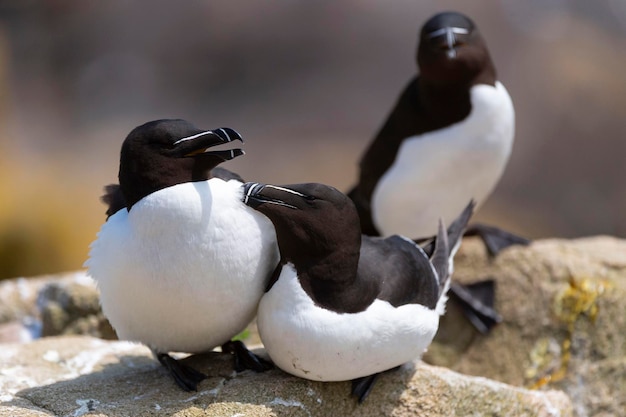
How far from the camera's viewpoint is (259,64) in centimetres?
1318

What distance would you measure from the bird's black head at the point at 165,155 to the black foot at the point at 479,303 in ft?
10.7

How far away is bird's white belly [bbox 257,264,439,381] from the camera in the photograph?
13.1 ft

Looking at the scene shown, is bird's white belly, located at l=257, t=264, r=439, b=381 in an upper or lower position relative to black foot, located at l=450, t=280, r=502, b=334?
upper

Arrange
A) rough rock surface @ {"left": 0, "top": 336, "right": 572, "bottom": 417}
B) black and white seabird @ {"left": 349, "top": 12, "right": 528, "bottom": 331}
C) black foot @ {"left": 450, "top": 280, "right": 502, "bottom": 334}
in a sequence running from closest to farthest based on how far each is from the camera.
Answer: rough rock surface @ {"left": 0, "top": 336, "right": 572, "bottom": 417} → black and white seabird @ {"left": 349, "top": 12, "right": 528, "bottom": 331} → black foot @ {"left": 450, "top": 280, "right": 502, "bottom": 334}

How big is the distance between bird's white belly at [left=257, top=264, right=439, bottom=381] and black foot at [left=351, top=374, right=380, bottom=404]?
0.17 metres

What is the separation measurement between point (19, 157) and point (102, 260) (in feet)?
30.7

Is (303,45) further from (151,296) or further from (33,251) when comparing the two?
(151,296)

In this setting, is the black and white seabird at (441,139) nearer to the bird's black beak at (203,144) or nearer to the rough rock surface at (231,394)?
the rough rock surface at (231,394)

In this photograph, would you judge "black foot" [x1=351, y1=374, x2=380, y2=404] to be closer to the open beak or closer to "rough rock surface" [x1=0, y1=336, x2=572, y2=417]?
"rough rock surface" [x1=0, y1=336, x2=572, y2=417]

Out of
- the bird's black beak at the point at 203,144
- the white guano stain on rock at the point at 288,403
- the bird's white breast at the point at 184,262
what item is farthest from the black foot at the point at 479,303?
the bird's black beak at the point at 203,144

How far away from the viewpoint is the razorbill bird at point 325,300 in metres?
3.97

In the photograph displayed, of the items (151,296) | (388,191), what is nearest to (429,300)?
(151,296)

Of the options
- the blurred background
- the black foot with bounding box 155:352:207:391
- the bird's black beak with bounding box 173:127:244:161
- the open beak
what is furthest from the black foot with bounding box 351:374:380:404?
the blurred background

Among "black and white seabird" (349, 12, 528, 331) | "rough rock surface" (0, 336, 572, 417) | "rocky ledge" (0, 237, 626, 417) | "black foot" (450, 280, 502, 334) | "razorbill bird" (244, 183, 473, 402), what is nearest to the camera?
"razorbill bird" (244, 183, 473, 402)
